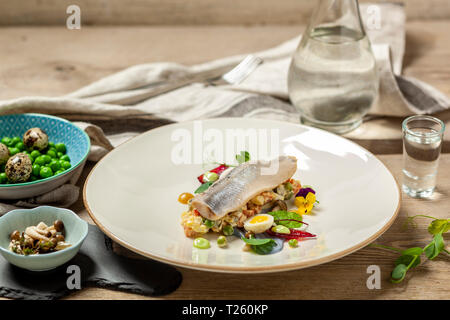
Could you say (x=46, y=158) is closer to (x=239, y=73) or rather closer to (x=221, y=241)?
(x=221, y=241)

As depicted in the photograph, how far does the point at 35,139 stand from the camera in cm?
151

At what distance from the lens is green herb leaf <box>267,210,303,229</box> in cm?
123

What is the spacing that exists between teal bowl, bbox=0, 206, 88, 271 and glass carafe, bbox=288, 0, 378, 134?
79cm

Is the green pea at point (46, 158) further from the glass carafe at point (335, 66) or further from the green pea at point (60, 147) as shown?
the glass carafe at point (335, 66)

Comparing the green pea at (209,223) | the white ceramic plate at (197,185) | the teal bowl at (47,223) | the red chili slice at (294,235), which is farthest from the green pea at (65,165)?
the red chili slice at (294,235)

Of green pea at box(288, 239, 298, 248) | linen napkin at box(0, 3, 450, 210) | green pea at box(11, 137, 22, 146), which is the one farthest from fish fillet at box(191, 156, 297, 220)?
green pea at box(11, 137, 22, 146)

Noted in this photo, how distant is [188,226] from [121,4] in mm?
1745

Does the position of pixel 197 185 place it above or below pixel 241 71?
below

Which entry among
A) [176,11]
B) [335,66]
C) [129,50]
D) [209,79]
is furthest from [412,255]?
[176,11]

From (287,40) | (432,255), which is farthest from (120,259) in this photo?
(287,40)

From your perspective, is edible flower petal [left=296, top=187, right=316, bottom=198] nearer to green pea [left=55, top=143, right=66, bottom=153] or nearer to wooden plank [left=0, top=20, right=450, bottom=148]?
wooden plank [left=0, top=20, right=450, bottom=148]

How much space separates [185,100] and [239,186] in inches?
29.9

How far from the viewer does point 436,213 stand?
1391 millimetres

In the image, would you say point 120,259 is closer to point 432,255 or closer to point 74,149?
point 74,149
